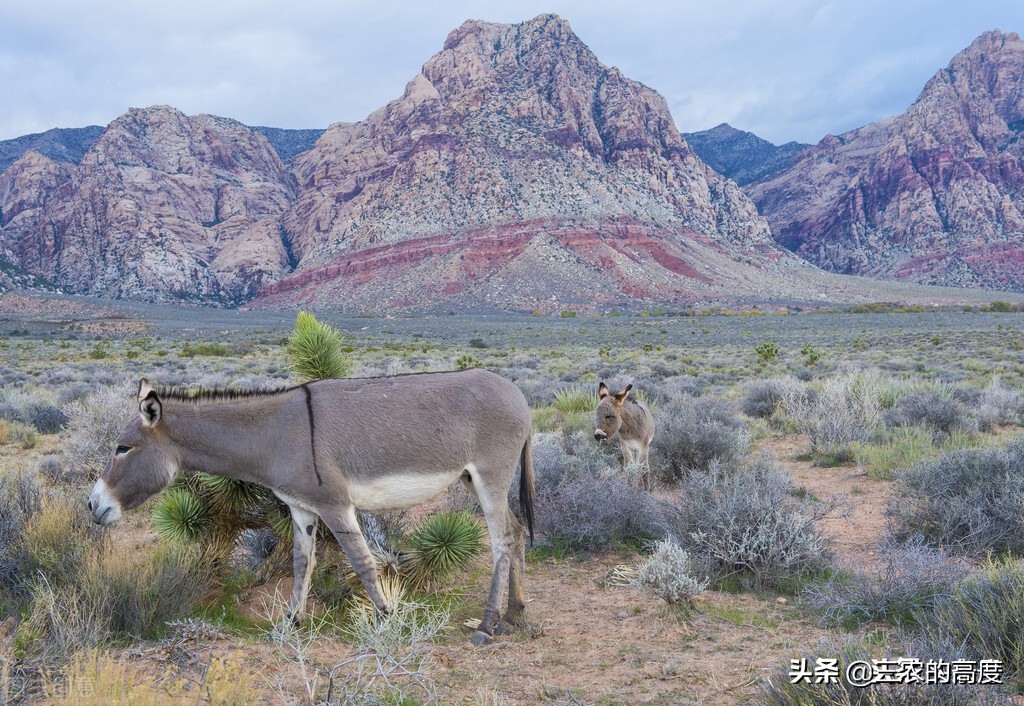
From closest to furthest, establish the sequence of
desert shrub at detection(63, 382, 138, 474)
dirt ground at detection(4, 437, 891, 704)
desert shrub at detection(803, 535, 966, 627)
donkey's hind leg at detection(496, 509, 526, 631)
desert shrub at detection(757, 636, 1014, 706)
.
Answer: desert shrub at detection(757, 636, 1014, 706) → dirt ground at detection(4, 437, 891, 704) → desert shrub at detection(803, 535, 966, 627) → donkey's hind leg at detection(496, 509, 526, 631) → desert shrub at detection(63, 382, 138, 474)

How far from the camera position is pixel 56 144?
181 metres

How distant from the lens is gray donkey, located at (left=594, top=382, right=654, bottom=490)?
8.38m

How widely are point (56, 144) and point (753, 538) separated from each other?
228 m

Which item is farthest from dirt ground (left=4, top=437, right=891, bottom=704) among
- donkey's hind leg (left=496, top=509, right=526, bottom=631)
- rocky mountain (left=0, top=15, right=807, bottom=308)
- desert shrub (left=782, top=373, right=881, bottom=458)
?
rocky mountain (left=0, top=15, right=807, bottom=308)

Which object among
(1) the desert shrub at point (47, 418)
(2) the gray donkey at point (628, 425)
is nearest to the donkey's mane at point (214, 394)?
(2) the gray donkey at point (628, 425)

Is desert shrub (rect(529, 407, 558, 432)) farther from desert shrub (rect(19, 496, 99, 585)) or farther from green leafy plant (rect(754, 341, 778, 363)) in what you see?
green leafy plant (rect(754, 341, 778, 363))

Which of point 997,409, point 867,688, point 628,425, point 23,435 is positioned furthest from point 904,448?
point 23,435

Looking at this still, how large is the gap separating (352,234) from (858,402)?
380 feet

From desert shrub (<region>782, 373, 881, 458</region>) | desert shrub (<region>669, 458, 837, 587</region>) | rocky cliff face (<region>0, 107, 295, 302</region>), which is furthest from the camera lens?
rocky cliff face (<region>0, 107, 295, 302</region>)

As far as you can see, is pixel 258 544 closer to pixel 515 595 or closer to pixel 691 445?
pixel 515 595

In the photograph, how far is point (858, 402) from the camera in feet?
39.0

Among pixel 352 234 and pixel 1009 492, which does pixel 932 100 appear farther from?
pixel 1009 492

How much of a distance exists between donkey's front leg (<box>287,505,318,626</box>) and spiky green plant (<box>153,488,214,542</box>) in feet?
3.32

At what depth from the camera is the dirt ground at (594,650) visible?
3.69 meters
